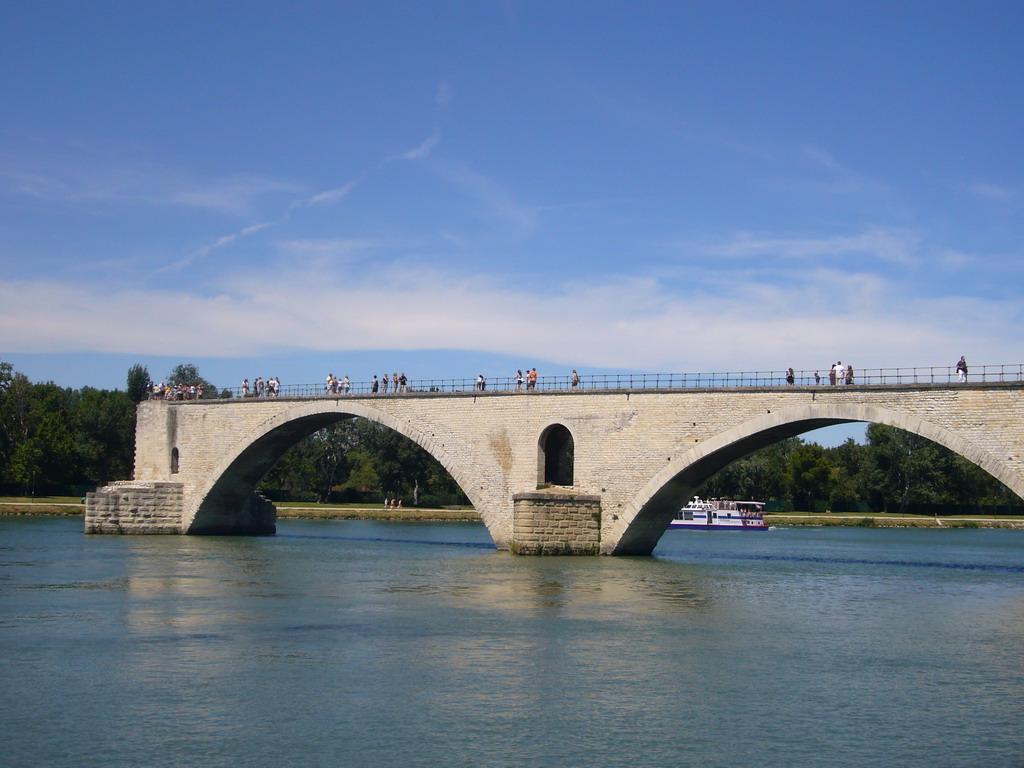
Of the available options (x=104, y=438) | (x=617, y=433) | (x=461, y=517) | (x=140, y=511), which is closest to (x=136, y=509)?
(x=140, y=511)

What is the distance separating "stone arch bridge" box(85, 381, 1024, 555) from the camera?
101ft

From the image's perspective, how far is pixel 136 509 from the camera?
160 feet

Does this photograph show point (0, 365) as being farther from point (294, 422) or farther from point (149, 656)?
point (149, 656)

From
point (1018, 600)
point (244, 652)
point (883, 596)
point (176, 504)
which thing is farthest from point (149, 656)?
point (176, 504)

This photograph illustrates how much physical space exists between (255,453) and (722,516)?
106 ft

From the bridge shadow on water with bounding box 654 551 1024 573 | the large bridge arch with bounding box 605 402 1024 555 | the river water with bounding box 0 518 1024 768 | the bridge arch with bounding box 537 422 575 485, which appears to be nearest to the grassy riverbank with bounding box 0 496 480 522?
the bridge shadow on water with bounding box 654 551 1024 573

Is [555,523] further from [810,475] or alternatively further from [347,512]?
[810,475]

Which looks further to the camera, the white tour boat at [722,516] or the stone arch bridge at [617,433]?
the white tour boat at [722,516]

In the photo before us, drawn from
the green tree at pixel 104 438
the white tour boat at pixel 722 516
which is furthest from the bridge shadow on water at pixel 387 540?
the green tree at pixel 104 438

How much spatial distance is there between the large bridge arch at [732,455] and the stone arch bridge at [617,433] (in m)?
0.04

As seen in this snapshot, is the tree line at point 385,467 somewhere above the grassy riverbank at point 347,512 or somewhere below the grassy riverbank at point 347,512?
above

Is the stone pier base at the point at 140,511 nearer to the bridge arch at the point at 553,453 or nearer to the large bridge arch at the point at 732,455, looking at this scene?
the bridge arch at the point at 553,453

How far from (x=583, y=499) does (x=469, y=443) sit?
5137 millimetres

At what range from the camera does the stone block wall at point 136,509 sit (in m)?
47.9
